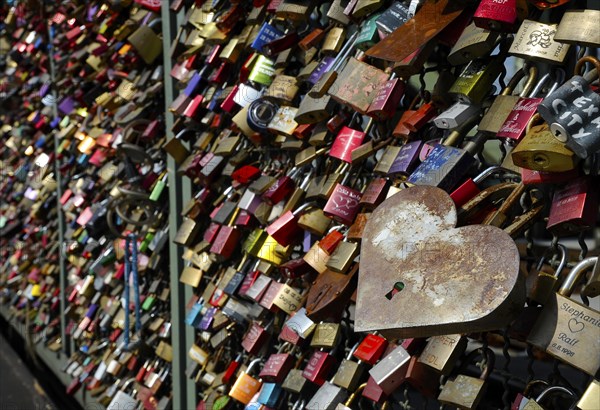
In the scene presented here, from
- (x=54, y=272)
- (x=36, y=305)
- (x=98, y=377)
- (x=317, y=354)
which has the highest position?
(x=317, y=354)

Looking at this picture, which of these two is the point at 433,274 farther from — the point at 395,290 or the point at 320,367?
the point at 320,367

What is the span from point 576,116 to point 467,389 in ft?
1.55

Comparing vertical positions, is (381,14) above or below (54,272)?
above

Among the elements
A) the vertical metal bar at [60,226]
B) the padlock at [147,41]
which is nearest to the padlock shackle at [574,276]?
the padlock at [147,41]

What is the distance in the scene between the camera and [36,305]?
4.22 m

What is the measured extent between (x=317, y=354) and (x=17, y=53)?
3619 mm

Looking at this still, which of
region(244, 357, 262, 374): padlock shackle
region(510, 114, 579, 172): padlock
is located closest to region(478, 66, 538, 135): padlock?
region(510, 114, 579, 172): padlock

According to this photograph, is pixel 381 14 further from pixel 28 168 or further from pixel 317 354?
pixel 28 168

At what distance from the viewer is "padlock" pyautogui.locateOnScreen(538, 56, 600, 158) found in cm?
88

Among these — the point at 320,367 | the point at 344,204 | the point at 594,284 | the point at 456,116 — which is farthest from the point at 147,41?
the point at 594,284

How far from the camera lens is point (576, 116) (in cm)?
88

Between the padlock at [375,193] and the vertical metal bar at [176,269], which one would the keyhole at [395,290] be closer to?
the padlock at [375,193]

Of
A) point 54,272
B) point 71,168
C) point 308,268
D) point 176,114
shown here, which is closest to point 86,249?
point 71,168

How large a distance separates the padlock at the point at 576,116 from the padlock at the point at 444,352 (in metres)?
0.39
